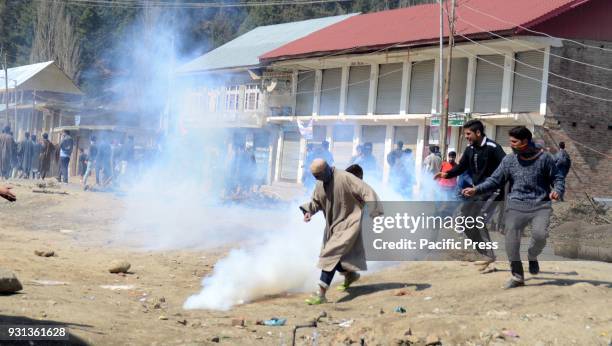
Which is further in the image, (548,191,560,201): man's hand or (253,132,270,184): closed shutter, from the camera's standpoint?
(253,132,270,184): closed shutter

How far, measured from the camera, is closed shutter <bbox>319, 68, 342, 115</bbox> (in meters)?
33.5

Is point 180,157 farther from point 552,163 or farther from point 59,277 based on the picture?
point 552,163

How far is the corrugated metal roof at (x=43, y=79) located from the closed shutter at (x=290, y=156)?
2441 centimetres

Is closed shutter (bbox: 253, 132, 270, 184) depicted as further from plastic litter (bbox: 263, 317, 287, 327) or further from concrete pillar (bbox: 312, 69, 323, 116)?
plastic litter (bbox: 263, 317, 287, 327)

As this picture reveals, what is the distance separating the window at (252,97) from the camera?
38.2 m

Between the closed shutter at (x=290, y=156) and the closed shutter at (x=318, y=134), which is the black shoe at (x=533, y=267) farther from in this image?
the closed shutter at (x=290, y=156)

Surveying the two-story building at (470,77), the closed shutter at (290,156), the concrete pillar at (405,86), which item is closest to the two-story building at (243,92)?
the closed shutter at (290,156)

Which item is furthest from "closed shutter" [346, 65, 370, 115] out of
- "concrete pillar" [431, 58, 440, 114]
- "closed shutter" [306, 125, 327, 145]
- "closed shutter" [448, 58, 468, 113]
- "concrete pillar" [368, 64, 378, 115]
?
"closed shutter" [448, 58, 468, 113]

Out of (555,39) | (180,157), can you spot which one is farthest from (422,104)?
(180,157)

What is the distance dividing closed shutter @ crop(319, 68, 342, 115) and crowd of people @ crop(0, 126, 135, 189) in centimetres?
935

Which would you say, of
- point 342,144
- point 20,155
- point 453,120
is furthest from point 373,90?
point 20,155

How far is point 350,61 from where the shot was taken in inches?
1261

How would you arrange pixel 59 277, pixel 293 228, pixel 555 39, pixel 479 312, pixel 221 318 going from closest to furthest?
pixel 479 312 < pixel 221 318 < pixel 59 277 < pixel 293 228 < pixel 555 39

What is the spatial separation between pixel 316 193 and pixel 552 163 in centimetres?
269
